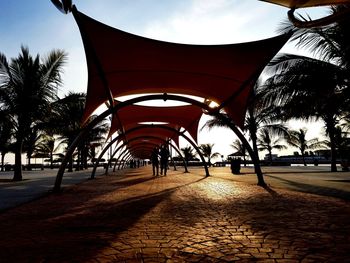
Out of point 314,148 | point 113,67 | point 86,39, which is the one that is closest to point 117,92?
point 113,67

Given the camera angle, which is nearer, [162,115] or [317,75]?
[317,75]

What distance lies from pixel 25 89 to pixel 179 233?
46.6 ft

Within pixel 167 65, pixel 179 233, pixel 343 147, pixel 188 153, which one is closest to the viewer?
pixel 179 233

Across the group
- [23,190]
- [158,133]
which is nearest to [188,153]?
[158,133]

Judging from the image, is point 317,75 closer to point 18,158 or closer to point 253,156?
point 253,156

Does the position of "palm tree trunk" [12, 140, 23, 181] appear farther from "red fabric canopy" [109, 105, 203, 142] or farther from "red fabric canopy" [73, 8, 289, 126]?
"red fabric canopy" [73, 8, 289, 126]

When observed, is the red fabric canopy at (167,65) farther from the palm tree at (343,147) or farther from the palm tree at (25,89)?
the palm tree at (343,147)

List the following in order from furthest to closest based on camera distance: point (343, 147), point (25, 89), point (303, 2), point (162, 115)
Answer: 1. point (343, 147)
2. point (162, 115)
3. point (25, 89)
4. point (303, 2)

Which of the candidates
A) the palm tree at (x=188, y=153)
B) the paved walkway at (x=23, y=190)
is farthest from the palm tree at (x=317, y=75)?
the palm tree at (x=188, y=153)

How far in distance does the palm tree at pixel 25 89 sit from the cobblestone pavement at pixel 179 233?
414 inches

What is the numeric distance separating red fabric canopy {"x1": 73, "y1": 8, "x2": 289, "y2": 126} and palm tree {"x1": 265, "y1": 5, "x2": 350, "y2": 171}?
1731 mm

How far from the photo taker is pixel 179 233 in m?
3.64

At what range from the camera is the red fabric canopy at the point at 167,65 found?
295 inches

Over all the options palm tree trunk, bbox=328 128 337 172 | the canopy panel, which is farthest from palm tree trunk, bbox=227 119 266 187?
palm tree trunk, bbox=328 128 337 172
